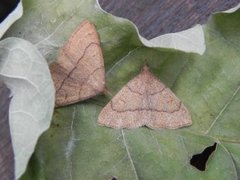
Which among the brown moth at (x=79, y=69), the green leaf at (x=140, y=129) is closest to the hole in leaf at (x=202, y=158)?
the green leaf at (x=140, y=129)

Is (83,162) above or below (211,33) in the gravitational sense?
below

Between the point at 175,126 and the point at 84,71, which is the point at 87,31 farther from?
the point at 175,126

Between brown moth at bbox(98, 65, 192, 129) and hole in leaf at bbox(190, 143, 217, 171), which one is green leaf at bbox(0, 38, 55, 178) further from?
hole in leaf at bbox(190, 143, 217, 171)

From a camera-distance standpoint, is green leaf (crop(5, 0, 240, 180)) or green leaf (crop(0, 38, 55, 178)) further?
green leaf (crop(5, 0, 240, 180))

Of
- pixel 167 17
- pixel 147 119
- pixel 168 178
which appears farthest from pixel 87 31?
pixel 167 17

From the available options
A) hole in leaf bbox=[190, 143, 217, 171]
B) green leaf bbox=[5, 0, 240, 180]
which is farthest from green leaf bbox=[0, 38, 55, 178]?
hole in leaf bbox=[190, 143, 217, 171]

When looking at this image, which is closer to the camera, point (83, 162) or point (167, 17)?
point (83, 162)

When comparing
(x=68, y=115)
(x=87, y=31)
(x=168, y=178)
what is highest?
(x=87, y=31)
